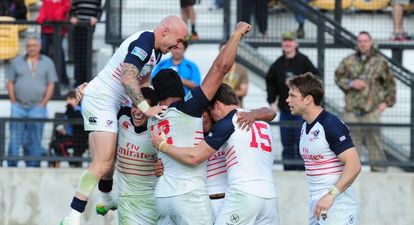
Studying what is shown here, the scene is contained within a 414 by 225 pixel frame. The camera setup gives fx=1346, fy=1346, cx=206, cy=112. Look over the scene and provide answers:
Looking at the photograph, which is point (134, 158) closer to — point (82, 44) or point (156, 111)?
point (156, 111)

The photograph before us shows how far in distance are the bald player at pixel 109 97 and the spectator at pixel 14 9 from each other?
720cm

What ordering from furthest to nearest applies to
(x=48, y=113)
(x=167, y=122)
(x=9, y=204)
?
1. (x=48, y=113)
2. (x=9, y=204)
3. (x=167, y=122)

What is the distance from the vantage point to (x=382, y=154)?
1675 centimetres

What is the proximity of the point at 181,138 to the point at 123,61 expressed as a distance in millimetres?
1009

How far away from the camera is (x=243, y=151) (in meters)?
11.2

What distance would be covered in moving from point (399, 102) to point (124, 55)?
6.04 m

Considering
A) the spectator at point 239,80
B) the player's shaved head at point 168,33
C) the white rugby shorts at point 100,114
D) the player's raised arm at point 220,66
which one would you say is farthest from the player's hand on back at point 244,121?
the spectator at point 239,80

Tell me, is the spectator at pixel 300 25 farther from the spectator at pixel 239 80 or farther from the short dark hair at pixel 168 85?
the short dark hair at pixel 168 85

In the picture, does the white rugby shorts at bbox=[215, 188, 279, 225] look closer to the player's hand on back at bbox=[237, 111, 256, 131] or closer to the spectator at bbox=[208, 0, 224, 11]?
Result: the player's hand on back at bbox=[237, 111, 256, 131]

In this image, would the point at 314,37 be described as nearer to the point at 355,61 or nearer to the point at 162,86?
the point at 355,61

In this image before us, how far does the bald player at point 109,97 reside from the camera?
1174cm

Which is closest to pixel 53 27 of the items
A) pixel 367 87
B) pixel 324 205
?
pixel 367 87

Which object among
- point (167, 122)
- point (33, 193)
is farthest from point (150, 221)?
point (33, 193)

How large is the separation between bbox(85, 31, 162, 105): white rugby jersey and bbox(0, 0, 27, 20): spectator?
7.20 meters
